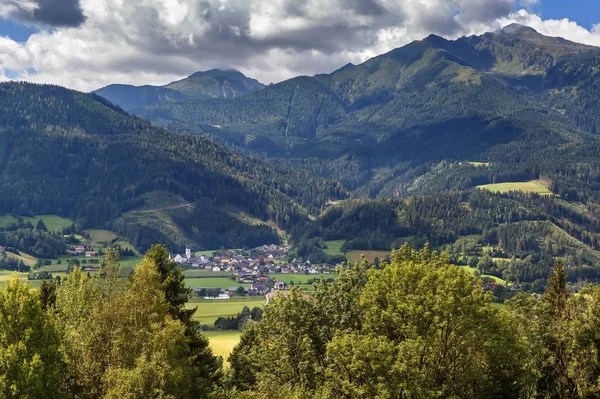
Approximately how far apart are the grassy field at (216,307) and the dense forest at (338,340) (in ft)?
381

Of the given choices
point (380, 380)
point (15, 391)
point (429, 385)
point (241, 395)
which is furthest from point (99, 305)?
point (429, 385)

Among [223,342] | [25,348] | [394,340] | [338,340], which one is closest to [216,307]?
[223,342]

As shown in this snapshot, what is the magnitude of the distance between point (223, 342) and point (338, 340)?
308ft

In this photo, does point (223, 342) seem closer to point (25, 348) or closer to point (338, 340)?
point (338, 340)

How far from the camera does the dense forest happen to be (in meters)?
33.4

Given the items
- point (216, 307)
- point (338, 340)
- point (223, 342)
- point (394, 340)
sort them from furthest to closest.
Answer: point (216, 307), point (223, 342), point (394, 340), point (338, 340)

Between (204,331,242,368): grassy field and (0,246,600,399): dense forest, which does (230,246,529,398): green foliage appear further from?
(204,331,242,368): grassy field

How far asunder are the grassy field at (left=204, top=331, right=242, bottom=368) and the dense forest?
63.0 metres

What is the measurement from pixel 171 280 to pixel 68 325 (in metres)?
9.74

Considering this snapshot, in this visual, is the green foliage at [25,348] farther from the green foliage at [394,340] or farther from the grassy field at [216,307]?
the grassy field at [216,307]

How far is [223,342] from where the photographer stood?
12525 centimetres

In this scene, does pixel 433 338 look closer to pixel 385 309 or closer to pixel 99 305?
pixel 385 309

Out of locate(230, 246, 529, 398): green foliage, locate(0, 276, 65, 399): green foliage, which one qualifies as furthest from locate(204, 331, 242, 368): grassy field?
locate(0, 276, 65, 399): green foliage

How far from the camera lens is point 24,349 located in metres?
32.2
